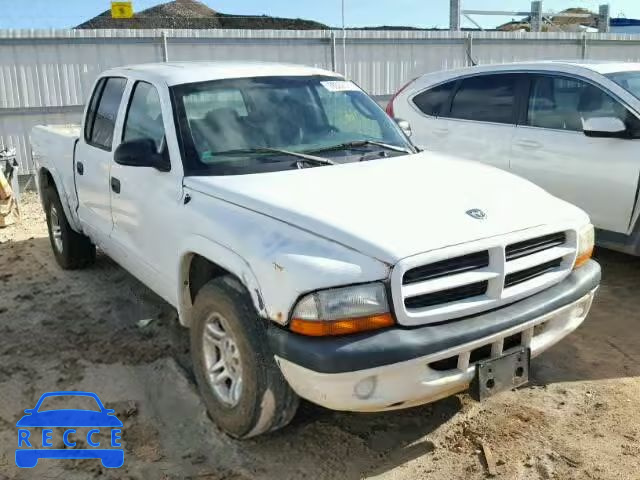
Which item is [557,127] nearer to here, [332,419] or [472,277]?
[472,277]

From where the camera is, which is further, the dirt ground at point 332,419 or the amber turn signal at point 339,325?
the dirt ground at point 332,419

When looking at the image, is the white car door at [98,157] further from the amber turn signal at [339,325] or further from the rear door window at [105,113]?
the amber turn signal at [339,325]

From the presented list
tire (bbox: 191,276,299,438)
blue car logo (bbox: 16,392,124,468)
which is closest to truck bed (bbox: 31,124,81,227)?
blue car logo (bbox: 16,392,124,468)

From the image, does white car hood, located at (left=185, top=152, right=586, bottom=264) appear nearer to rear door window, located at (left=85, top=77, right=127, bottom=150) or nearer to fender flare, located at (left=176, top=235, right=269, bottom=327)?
fender flare, located at (left=176, top=235, right=269, bottom=327)

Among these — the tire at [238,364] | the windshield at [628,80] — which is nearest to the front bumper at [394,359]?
the tire at [238,364]

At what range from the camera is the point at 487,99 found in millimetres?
6094

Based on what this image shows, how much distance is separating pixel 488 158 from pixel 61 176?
3.88 meters

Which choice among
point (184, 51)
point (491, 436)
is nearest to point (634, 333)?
point (491, 436)

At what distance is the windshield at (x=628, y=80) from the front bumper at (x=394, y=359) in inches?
123

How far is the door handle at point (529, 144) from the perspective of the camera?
18.1 ft

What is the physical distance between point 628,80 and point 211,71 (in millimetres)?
3499

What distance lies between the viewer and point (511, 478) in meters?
2.87

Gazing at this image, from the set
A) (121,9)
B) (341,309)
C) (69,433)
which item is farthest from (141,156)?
(121,9)

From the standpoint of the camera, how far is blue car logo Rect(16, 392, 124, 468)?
316 centimetres
